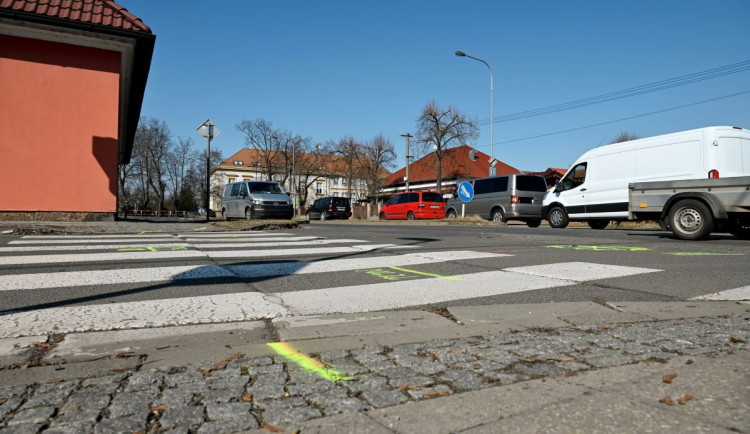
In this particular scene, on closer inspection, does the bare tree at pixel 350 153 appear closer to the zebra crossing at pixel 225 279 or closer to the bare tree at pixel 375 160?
the bare tree at pixel 375 160

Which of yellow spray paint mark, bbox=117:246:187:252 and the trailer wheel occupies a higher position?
the trailer wheel

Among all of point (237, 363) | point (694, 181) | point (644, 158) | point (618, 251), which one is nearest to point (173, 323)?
point (237, 363)

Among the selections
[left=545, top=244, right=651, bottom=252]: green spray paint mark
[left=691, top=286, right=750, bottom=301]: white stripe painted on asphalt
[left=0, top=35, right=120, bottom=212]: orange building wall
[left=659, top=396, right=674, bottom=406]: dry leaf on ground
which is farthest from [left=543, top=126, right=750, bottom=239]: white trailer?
[left=0, top=35, right=120, bottom=212]: orange building wall

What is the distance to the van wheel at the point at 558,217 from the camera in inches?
630

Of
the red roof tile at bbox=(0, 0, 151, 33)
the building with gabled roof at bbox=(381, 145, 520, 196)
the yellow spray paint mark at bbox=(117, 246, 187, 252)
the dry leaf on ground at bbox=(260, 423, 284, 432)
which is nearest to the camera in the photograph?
the dry leaf on ground at bbox=(260, 423, 284, 432)

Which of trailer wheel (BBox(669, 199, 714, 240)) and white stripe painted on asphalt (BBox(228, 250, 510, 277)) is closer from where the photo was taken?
white stripe painted on asphalt (BBox(228, 250, 510, 277))

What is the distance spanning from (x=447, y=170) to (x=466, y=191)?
41034 millimetres

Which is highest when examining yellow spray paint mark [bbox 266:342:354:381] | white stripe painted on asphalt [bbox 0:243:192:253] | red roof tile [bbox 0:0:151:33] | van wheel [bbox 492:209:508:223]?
red roof tile [bbox 0:0:151:33]

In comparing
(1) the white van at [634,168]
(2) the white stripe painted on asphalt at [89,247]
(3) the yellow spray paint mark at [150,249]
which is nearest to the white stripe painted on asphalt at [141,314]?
(3) the yellow spray paint mark at [150,249]

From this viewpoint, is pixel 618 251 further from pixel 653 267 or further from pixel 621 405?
Answer: pixel 621 405

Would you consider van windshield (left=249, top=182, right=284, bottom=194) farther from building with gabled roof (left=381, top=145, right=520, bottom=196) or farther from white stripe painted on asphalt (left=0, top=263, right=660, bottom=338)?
building with gabled roof (left=381, top=145, right=520, bottom=196)

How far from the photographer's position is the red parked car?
25969mm

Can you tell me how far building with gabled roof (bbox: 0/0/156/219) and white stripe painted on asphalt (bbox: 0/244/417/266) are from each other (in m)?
8.24

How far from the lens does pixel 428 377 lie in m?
2.15
